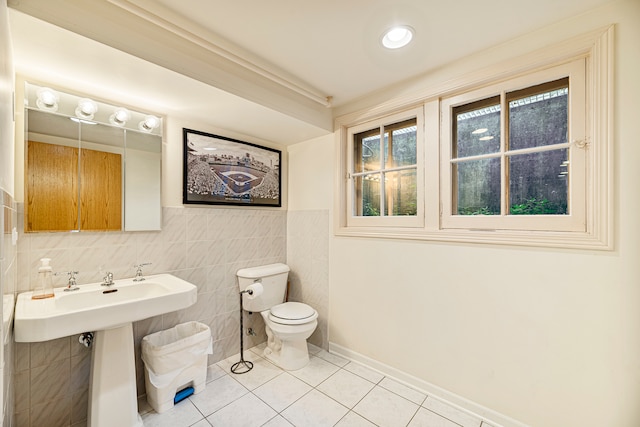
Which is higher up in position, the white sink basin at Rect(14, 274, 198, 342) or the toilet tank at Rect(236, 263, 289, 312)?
the white sink basin at Rect(14, 274, 198, 342)

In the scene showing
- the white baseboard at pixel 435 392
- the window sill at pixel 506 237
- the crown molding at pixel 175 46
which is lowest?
the white baseboard at pixel 435 392

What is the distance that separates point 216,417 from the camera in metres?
1.68

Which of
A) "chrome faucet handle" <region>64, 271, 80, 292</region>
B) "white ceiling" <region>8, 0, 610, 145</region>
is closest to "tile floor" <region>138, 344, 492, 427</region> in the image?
"chrome faucet handle" <region>64, 271, 80, 292</region>

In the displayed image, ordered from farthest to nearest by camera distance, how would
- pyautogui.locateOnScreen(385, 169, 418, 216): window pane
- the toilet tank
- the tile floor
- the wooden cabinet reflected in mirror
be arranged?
1. the toilet tank
2. pyautogui.locateOnScreen(385, 169, 418, 216): window pane
3. the tile floor
4. the wooden cabinet reflected in mirror

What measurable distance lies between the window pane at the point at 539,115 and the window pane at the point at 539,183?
77mm

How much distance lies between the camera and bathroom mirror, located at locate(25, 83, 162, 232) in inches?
60.2

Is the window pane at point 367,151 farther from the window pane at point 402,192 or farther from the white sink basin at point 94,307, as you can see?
the white sink basin at point 94,307

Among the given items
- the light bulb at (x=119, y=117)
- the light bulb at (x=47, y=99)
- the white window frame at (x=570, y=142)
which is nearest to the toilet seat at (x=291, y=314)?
the white window frame at (x=570, y=142)

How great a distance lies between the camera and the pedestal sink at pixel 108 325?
1.26 metres

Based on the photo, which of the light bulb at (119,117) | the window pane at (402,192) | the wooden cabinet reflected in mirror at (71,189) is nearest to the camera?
the wooden cabinet reflected in mirror at (71,189)

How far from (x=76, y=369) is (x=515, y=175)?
9.17 feet

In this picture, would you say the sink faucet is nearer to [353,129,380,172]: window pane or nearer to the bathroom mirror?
the bathroom mirror

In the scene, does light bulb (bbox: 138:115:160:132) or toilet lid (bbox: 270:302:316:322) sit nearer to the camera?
light bulb (bbox: 138:115:160:132)

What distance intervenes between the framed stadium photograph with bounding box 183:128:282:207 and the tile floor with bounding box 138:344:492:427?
1.37 meters
